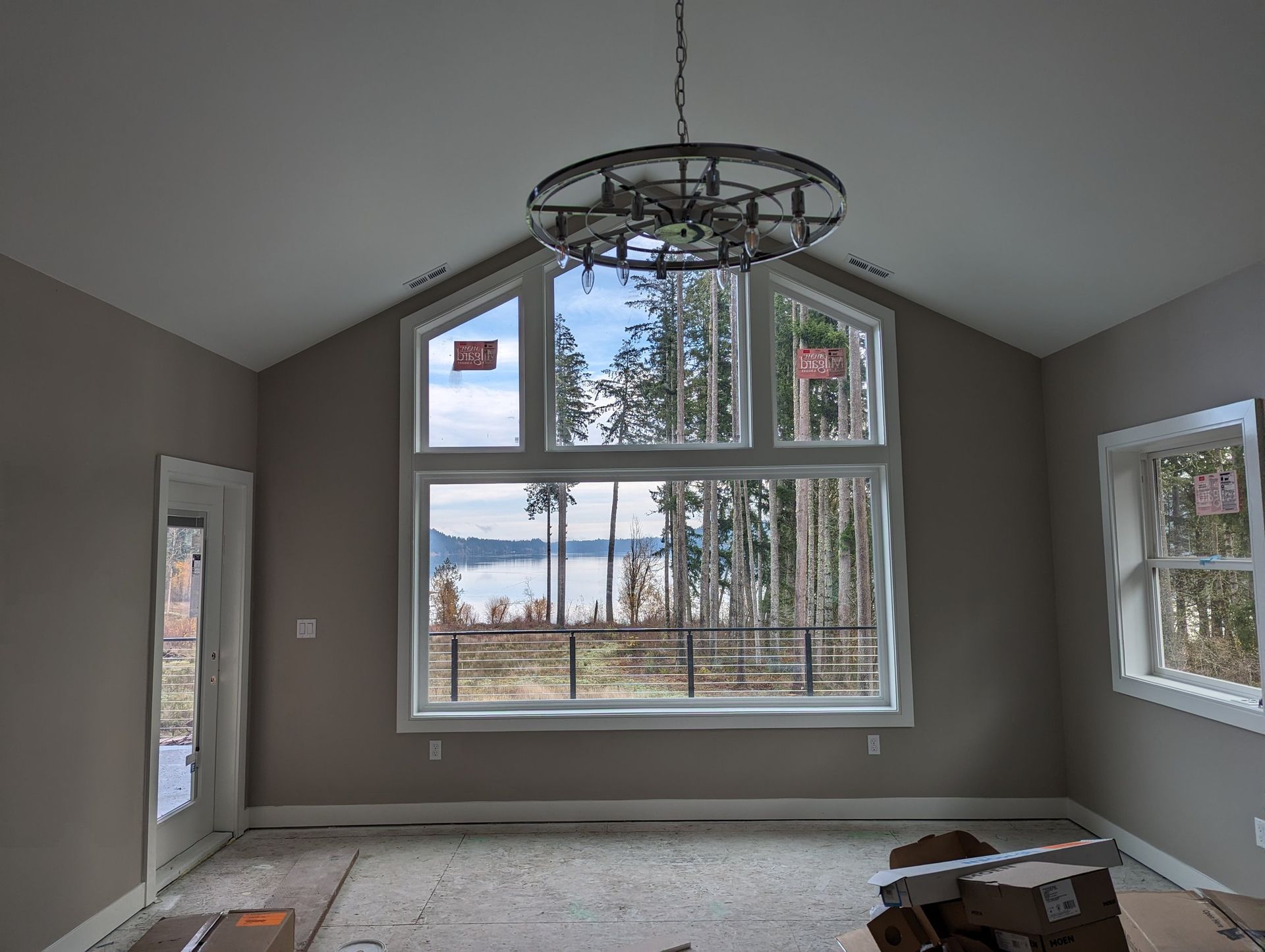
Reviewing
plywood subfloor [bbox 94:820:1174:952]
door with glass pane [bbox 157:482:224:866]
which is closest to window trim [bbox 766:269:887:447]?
plywood subfloor [bbox 94:820:1174:952]

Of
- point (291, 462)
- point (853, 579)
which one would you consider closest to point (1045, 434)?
point (853, 579)

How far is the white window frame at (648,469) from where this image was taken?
15.1ft

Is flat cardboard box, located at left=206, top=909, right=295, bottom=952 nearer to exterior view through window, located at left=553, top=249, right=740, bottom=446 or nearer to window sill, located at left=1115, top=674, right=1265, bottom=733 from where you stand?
exterior view through window, located at left=553, top=249, right=740, bottom=446

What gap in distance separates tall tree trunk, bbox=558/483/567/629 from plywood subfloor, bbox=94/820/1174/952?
1171mm

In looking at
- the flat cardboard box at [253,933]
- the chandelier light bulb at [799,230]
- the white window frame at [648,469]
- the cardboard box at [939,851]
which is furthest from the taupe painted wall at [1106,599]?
the flat cardboard box at [253,933]

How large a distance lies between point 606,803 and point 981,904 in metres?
2.82

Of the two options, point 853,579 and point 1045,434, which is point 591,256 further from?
point 1045,434

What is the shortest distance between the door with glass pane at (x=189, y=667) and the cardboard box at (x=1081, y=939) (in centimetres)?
359

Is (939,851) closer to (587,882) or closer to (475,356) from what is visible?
(587,882)

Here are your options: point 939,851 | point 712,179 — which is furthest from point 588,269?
point 939,851

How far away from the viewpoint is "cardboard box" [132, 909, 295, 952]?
255 cm

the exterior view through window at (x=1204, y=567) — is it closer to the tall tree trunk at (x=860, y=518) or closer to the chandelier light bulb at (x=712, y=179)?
the tall tree trunk at (x=860, y=518)

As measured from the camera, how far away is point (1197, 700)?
137 inches

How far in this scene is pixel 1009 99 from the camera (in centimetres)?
285
